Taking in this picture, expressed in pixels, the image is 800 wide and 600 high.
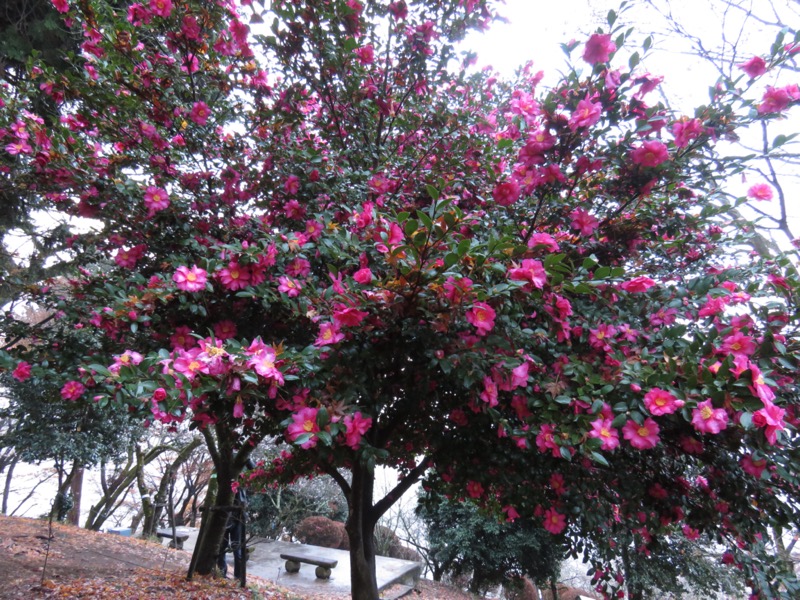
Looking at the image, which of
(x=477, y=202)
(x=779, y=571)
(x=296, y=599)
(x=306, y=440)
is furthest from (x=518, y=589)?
Answer: (x=306, y=440)

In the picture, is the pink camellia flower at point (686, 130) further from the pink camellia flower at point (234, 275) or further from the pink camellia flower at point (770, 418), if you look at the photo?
the pink camellia flower at point (234, 275)

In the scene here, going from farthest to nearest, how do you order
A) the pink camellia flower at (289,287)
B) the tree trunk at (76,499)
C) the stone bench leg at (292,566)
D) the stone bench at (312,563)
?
the tree trunk at (76,499) < the stone bench leg at (292,566) < the stone bench at (312,563) < the pink camellia flower at (289,287)

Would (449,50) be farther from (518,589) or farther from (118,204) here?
(518,589)

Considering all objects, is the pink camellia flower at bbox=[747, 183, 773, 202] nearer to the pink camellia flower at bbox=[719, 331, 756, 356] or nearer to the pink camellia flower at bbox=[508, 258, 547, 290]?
the pink camellia flower at bbox=[719, 331, 756, 356]

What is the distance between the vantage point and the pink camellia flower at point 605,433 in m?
1.45

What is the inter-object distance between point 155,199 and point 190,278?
2.56ft

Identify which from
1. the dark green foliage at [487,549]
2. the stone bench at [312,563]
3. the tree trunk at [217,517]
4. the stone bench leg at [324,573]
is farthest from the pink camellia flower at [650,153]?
the stone bench leg at [324,573]

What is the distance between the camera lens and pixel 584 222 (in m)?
2.01

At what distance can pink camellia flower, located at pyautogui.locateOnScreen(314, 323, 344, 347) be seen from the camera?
60.4 inches

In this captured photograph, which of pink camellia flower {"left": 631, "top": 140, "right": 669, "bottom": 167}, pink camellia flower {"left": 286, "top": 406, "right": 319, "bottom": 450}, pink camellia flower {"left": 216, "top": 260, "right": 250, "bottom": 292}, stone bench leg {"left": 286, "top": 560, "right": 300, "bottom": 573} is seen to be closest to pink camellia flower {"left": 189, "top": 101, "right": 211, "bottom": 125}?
pink camellia flower {"left": 216, "top": 260, "right": 250, "bottom": 292}

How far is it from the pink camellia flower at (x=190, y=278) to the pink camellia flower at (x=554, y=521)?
177cm

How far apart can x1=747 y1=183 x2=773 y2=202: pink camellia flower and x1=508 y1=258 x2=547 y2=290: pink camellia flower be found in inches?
61.5

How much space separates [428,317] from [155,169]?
188 centimetres

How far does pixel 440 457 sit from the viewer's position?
2.29 meters
